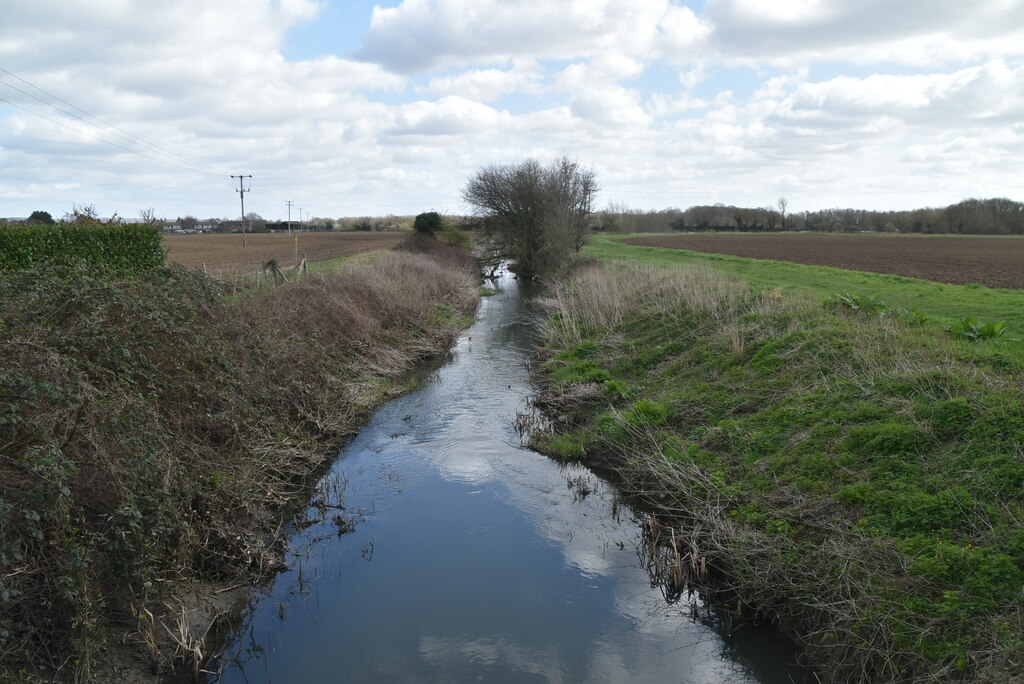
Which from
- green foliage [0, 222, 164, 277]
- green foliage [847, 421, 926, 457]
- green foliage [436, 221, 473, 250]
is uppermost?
green foliage [436, 221, 473, 250]

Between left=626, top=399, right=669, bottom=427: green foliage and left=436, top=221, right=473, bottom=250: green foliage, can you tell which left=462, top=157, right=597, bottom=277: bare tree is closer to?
left=436, top=221, right=473, bottom=250: green foliage

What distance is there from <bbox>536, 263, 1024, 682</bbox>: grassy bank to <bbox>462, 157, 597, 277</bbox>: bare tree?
25.0 m

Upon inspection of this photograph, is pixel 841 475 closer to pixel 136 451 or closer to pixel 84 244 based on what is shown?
pixel 136 451

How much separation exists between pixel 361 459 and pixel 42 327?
5.41 meters

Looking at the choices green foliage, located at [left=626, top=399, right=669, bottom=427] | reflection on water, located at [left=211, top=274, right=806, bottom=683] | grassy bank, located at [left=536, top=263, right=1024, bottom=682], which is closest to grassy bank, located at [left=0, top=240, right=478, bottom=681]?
reflection on water, located at [left=211, top=274, right=806, bottom=683]

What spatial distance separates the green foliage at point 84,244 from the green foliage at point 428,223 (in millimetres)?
28529

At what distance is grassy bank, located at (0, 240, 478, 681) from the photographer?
5289mm

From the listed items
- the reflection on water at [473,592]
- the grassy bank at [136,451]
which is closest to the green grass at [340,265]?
the grassy bank at [136,451]

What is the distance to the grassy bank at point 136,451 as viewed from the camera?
17.4 feet

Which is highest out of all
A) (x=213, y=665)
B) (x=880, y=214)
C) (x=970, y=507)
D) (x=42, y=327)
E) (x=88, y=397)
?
(x=880, y=214)

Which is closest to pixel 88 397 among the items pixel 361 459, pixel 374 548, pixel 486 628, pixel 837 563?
pixel 374 548

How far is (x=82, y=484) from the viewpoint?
5.94 meters

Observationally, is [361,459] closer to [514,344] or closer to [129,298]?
[129,298]

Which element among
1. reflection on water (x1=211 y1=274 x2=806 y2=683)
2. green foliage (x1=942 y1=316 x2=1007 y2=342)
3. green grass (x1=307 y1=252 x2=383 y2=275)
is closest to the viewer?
reflection on water (x1=211 y1=274 x2=806 y2=683)
